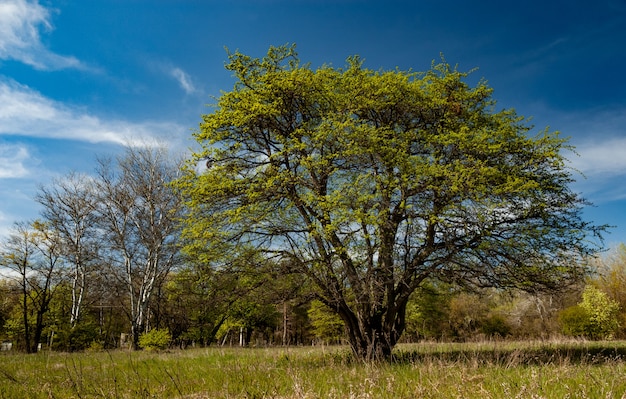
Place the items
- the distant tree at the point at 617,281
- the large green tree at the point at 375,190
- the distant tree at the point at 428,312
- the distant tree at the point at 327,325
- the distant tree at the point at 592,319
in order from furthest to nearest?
the distant tree at the point at 327,325, the distant tree at the point at 617,281, the distant tree at the point at 592,319, the distant tree at the point at 428,312, the large green tree at the point at 375,190

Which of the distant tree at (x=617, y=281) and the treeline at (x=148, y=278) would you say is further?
the distant tree at (x=617, y=281)

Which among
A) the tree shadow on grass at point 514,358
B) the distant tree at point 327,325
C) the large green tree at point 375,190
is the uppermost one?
the large green tree at point 375,190

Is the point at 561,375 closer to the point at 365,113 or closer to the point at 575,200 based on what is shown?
the point at 575,200

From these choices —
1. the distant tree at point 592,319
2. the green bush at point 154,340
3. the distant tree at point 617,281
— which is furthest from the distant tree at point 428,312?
the distant tree at point 617,281

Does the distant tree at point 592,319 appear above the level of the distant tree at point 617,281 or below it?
below

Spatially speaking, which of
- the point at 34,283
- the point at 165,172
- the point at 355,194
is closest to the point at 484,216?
the point at 355,194

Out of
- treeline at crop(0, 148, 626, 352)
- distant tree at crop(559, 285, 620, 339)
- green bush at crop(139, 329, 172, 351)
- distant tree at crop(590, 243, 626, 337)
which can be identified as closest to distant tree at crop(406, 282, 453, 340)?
treeline at crop(0, 148, 626, 352)

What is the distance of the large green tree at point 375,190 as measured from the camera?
9.85m

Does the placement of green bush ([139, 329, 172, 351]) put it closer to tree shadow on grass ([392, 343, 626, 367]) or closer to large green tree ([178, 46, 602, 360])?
large green tree ([178, 46, 602, 360])

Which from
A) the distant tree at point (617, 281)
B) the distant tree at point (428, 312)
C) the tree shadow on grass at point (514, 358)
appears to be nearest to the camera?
the tree shadow on grass at point (514, 358)

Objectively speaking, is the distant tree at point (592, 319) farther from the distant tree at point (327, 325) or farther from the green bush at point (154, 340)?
the green bush at point (154, 340)

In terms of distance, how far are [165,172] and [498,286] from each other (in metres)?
19.6

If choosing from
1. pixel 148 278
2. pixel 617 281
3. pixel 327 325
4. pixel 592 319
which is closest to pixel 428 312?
pixel 327 325

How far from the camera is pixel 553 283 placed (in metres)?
10.4
